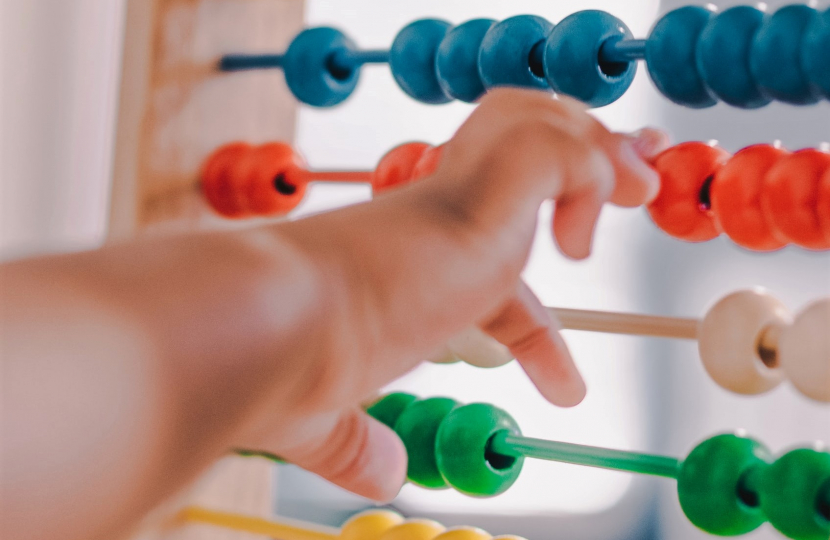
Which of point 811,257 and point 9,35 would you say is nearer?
point 9,35

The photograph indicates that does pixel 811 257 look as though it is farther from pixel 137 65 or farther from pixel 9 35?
pixel 9 35

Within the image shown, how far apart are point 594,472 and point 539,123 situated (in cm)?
124

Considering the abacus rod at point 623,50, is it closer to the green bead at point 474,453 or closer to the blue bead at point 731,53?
the blue bead at point 731,53

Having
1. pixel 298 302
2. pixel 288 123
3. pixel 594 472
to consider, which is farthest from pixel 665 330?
pixel 594 472

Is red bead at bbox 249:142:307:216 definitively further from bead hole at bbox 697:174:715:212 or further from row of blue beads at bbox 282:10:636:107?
bead hole at bbox 697:174:715:212

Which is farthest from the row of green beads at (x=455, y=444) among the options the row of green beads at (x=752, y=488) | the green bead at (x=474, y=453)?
the row of green beads at (x=752, y=488)

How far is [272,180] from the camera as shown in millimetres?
824

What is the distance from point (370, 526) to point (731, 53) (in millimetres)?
465

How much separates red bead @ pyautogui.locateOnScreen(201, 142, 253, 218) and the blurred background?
56cm

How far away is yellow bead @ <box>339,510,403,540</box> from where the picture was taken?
2.37 ft

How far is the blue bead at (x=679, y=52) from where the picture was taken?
1.81 ft

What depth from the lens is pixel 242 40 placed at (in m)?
0.88

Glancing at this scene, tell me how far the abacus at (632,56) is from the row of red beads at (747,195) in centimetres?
4

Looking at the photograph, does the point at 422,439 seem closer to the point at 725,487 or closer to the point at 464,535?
the point at 464,535
